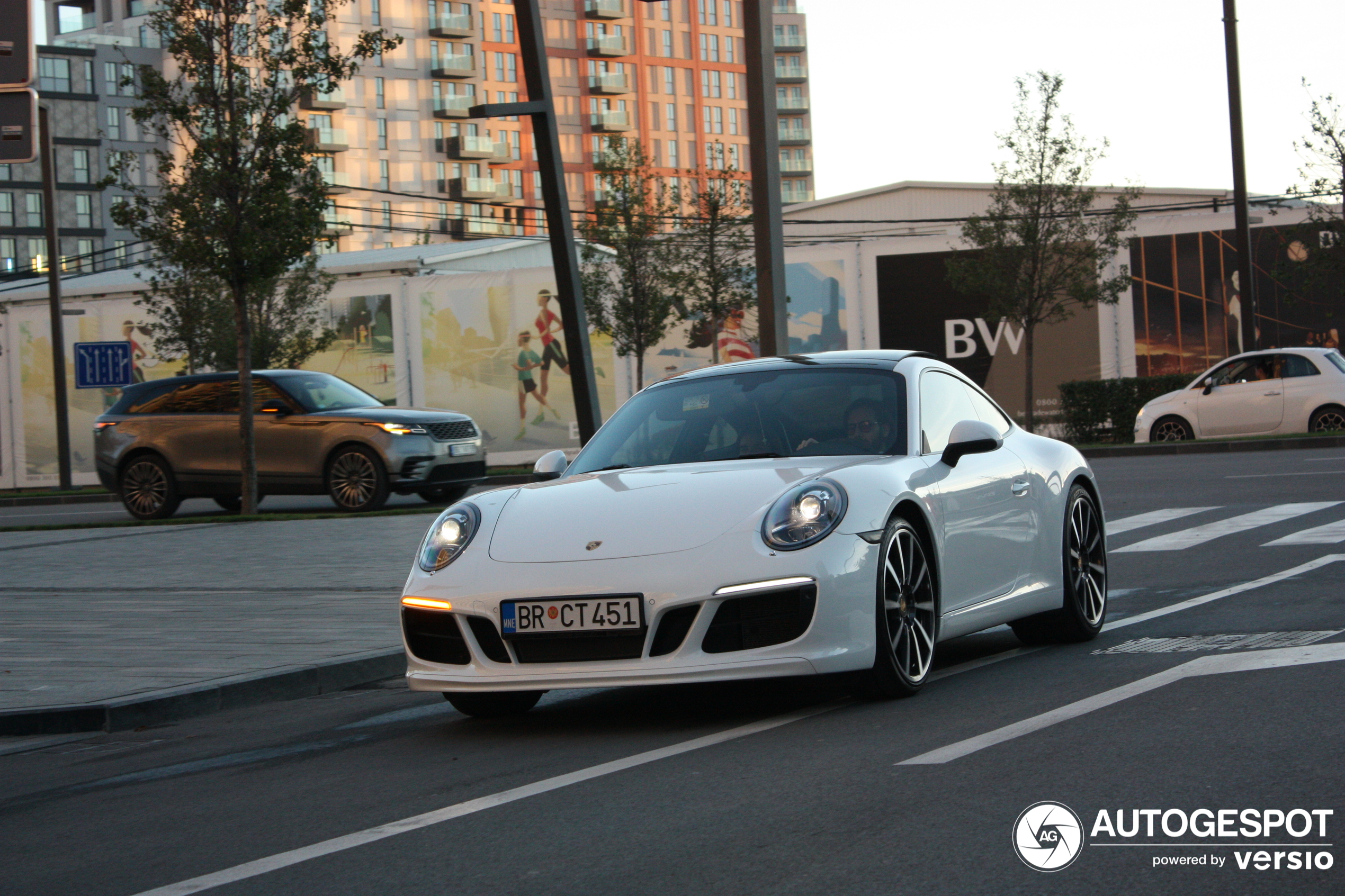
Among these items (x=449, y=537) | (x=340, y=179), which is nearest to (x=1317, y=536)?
(x=449, y=537)

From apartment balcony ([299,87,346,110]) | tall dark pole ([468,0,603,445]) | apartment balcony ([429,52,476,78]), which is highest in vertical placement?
apartment balcony ([429,52,476,78])

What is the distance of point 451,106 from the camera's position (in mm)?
114125

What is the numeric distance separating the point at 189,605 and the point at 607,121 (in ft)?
374

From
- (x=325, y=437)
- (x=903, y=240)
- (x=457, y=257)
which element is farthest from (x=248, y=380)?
(x=457, y=257)

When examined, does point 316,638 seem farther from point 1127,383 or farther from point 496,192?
point 496,192

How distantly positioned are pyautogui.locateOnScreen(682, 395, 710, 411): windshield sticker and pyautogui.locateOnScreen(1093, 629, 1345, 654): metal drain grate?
2.02 m

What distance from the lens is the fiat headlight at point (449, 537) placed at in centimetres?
604

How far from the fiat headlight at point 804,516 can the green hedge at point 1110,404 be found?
23583 millimetres

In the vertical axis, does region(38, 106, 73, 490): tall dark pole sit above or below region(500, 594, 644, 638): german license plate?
above

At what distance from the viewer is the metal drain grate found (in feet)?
22.1

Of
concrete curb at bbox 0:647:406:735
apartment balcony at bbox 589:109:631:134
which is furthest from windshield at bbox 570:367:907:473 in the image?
apartment balcony at bbox 589:109:631:134

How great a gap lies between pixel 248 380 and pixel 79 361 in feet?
41.3

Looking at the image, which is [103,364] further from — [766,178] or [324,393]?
[766,178]

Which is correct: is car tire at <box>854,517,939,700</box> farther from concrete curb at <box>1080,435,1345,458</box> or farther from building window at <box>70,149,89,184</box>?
building window at <box>70,149,89,184</box>
